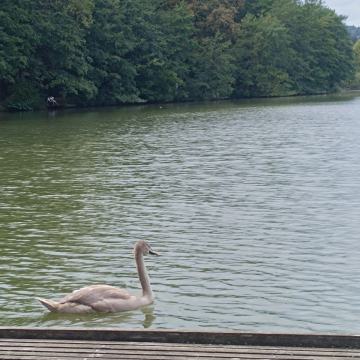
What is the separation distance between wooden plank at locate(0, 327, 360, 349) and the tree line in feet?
154

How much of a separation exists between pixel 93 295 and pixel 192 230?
5080 millimetres

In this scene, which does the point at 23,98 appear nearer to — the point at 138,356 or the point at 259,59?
the point at 259,59

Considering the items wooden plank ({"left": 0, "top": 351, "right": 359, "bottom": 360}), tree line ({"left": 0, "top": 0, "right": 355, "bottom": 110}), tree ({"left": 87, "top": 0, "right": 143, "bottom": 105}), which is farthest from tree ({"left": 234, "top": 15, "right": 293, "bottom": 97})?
wooden plank ({"left": 0, "top": 351, "right": 359, "bottom": 360})

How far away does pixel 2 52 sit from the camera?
5381 cm

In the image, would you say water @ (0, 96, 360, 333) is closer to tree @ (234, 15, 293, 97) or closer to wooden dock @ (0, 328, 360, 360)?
wooden dock @ (0, 328, 360, 360)

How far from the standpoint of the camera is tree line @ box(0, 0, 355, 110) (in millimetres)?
58750

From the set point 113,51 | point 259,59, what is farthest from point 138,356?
point 259,59

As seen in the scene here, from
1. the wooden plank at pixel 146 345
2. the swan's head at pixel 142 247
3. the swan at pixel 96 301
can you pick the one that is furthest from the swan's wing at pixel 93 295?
the wooden plank at pixel 146 345

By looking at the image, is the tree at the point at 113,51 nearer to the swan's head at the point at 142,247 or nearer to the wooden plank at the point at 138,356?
the swan's head at the point at 142,247

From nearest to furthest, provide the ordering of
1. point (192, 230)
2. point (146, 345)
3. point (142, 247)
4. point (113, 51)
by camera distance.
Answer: point (146, 345), point (142, 247), point (192, 230), point (113, 51)

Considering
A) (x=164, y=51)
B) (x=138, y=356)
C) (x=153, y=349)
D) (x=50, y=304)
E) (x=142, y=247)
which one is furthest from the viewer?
(x=164, y=51)

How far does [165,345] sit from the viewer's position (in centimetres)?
736

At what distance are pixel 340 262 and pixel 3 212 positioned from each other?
23.6 feet

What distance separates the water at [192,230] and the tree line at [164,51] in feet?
94.1
